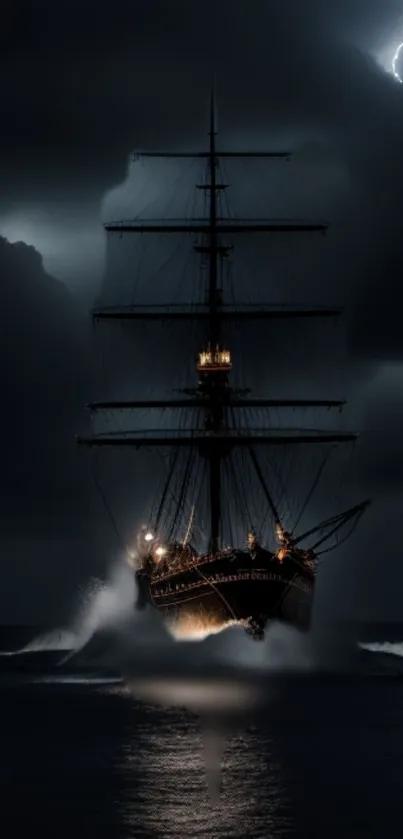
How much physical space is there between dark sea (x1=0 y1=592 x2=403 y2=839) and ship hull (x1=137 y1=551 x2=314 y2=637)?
1.61 metres

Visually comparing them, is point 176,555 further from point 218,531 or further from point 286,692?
point 286,692

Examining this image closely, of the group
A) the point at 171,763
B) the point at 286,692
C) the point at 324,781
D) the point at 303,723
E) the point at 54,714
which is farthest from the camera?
the point at 286,692

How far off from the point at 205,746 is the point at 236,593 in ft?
107

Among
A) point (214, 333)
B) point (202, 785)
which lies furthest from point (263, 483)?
point (202, 785)

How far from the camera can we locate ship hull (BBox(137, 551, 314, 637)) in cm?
9675

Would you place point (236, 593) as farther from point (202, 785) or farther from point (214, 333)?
point (202, 785)

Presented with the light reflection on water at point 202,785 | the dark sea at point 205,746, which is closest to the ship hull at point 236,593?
the dark sea at point 205,746

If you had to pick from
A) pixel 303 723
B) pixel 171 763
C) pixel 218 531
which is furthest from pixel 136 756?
pixel 218 531

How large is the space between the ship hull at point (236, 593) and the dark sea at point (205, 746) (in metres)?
1.61

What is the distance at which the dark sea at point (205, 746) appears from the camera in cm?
4866

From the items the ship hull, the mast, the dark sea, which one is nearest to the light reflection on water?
the dark sea

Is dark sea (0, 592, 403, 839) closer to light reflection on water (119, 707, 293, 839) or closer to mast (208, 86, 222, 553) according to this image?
light reflection on water (119, 707, 293, 839)

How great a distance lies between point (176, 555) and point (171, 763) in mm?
49372

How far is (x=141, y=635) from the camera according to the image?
11138cm
